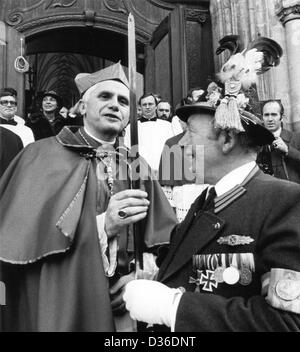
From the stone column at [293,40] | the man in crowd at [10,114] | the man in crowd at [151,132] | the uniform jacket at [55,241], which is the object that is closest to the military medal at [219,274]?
the uniform jacket at [55,241]

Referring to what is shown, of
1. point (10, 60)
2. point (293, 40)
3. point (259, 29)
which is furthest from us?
point (10, 60)

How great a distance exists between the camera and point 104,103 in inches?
128

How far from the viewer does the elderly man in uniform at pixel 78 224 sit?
2711 mm

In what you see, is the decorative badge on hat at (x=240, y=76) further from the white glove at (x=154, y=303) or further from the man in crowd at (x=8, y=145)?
the man in crowd at (x=8, y=145)

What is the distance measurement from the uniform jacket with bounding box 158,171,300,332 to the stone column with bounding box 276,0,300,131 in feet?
13.9

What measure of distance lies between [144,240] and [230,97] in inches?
39.0

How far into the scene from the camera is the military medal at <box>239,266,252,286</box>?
1.98 metres

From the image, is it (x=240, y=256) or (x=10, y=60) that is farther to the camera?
(x=10, y=60)

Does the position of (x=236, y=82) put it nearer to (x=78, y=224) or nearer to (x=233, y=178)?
(x=233, y=178)

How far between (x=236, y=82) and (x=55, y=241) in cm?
118

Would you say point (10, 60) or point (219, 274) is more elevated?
point (10, 60)

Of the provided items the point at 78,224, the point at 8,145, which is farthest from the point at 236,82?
the point at 8,145

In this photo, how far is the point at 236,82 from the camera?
8.21 ft

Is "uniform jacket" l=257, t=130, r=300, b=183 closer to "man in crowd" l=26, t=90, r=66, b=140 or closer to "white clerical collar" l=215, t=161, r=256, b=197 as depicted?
"white clerical collar" l=215, t=161, r=256, b=197
